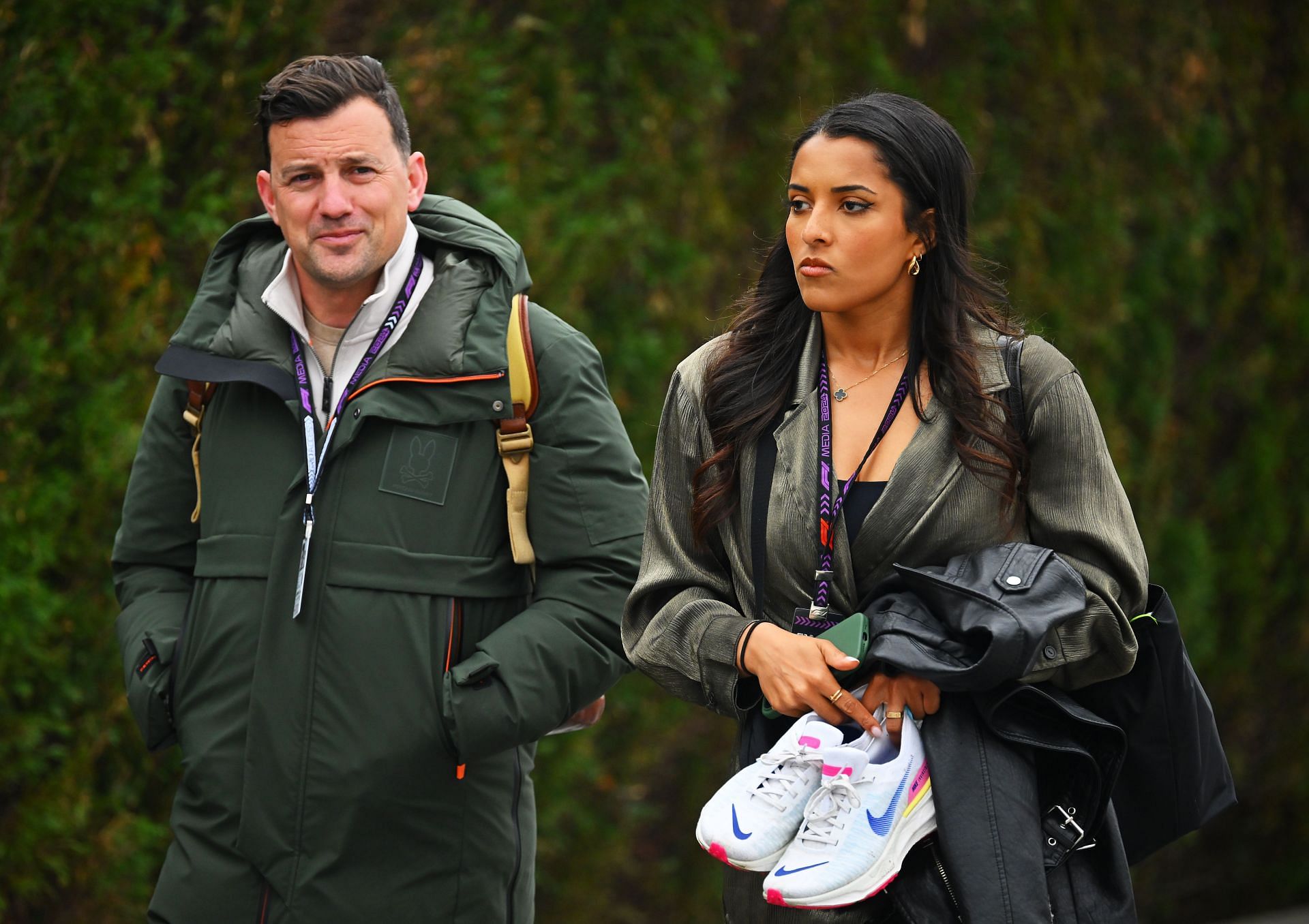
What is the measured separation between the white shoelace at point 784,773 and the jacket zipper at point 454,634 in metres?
0.89

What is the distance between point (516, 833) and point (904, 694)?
1.16 metres

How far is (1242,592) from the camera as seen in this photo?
7.04 meters

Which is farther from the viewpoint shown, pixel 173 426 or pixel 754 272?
pixel 754 272

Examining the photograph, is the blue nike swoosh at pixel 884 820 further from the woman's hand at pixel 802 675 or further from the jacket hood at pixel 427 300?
the jacket hood at pixel 427 300

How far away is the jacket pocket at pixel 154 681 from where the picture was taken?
10.4 ft

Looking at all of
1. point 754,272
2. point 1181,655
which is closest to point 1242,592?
point 754,272

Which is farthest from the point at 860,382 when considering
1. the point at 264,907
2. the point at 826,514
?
the point at 264,907

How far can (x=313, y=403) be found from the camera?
314 cm

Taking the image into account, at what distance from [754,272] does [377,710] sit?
3.05m

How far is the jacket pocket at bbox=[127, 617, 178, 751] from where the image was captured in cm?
318

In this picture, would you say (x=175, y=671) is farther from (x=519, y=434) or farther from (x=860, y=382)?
(x=860, y=382)

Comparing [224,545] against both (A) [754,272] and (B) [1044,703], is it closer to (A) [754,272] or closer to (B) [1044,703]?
(B) [1044,703]

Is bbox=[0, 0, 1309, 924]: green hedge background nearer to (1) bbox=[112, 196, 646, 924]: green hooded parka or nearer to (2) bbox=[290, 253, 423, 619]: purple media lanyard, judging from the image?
→ (1) bbox=[112, 196, 646, 924]: green hooded parka

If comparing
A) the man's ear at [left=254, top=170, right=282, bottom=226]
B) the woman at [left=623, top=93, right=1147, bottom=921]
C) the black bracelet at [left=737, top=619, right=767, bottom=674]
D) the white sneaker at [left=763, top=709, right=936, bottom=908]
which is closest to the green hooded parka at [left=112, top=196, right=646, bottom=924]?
the man's ear at [left=254, top=170, right=282, bottom=226]
